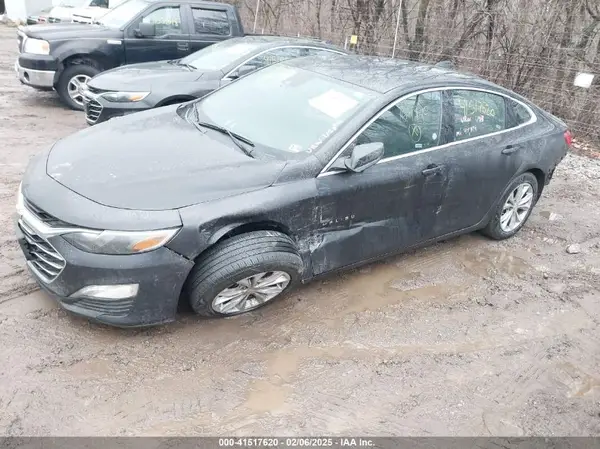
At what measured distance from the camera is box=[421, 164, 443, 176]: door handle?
3.96 m

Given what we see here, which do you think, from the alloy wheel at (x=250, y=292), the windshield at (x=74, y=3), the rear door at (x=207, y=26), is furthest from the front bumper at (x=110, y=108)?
the windshield at (x=74, y=3)

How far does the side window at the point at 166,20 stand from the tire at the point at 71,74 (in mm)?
1138

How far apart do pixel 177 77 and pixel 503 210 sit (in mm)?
4217

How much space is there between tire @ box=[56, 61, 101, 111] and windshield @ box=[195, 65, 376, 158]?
463 cm

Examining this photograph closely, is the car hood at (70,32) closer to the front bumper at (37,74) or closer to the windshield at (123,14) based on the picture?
the windshield at (123,14)

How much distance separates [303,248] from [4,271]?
2.23 metres

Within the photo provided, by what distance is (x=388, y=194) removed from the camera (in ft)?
12.5

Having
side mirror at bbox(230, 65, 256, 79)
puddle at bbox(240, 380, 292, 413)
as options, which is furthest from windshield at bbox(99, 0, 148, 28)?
puddle at bbox(240, 380, 292, 413)

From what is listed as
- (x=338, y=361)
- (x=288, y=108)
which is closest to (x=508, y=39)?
(x=288, y=108)

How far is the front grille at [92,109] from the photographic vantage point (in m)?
6.43

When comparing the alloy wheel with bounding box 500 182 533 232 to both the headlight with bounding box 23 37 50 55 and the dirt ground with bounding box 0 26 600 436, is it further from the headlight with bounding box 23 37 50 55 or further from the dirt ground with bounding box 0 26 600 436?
the headlight with bounding box 23 37 50 55

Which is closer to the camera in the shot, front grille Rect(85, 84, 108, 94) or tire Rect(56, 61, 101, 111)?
front grille Rect(85, 84, 108, 94)

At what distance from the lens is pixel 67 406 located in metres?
2.75

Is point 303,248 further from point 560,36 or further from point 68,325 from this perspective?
point 560,36
